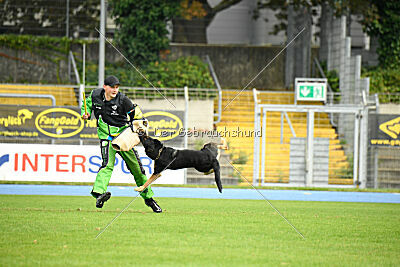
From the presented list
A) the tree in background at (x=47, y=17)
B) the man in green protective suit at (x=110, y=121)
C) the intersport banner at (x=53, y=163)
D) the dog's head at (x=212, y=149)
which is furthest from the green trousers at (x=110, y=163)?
the tree in background at (x=47, y=17)

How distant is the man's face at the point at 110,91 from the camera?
1059 centimetres

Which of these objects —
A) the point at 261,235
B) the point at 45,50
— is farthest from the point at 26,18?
the point at 261,235

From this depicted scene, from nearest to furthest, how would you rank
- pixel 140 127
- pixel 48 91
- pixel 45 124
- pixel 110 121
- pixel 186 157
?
1. pixel 186 157
2. pixel 140 127
3. pixel 110 121
4. pixel 45 124
5. pixel 48 91

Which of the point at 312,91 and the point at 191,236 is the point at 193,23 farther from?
the point at 191,236

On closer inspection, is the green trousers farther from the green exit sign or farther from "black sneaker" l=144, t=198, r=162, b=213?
the green exit sign

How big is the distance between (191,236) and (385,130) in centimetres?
1469

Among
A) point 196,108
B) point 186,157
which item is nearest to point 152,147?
point 186,157

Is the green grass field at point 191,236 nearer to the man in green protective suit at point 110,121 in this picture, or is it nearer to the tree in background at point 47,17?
the man in green protective suit at point 110,121

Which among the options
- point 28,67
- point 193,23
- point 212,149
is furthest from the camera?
point 193,23

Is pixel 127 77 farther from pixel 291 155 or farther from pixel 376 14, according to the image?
pixel 376 14

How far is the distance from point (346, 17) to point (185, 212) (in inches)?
756

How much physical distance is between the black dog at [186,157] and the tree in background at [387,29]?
20.3m

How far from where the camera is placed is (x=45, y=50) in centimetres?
2862

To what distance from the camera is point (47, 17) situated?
1161 inches
